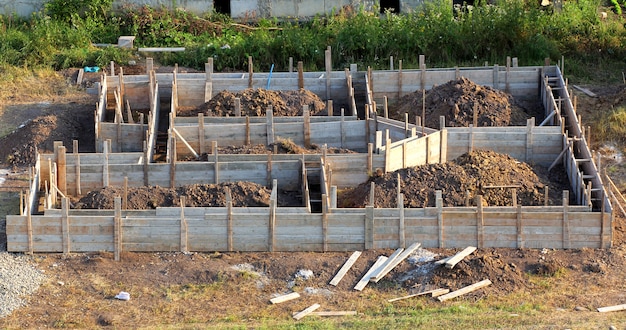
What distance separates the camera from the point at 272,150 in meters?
23.2

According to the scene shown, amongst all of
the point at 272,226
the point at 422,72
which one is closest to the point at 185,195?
the point at 272,226

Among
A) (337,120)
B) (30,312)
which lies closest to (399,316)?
(30,312)

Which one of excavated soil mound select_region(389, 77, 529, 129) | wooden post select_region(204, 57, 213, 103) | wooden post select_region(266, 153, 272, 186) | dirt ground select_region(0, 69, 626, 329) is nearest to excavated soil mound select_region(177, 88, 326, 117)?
wooden post select_region(204, 57, 213, 103)

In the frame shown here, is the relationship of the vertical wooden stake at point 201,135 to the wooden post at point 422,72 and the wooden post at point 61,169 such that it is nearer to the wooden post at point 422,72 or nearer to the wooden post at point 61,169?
the wooden post at point 61,169

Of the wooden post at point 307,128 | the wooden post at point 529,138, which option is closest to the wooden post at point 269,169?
the wooden post at point 307,128

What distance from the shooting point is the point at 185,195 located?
21.1 metres

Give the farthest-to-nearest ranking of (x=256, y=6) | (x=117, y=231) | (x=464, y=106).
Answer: (x=256, y=6), (x=464, y=106), (x=117, y=231)

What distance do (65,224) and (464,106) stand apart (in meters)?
8.27

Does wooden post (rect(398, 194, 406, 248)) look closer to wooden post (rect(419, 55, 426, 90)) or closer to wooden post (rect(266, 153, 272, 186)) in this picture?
wooden post (rect(266, 153, 272, 186))

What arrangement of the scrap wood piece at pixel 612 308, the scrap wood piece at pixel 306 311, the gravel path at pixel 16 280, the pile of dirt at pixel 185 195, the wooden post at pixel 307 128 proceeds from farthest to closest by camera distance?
the wooden post at pixel 307 128 → the pile of dirt at pixel 185 195 → the gravel path at pixel 16 280 → the scrap wood piece at pixel 612 308 → the scrap wood piece at pixel 306 311

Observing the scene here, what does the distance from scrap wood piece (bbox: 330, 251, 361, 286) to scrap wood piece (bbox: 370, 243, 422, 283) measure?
0.47 m

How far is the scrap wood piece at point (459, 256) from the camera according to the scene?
62.9ft

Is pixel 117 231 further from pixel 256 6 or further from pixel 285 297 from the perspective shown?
pixel 256 6

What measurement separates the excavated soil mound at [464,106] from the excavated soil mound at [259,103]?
1782 mm
